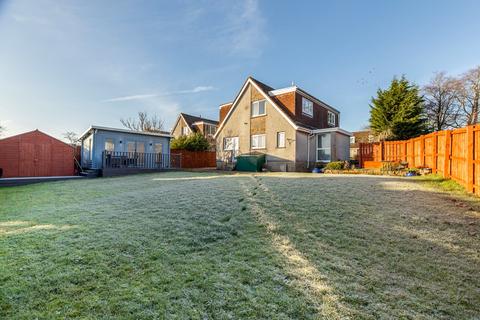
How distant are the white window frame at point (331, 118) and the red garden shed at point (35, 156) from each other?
21.9m

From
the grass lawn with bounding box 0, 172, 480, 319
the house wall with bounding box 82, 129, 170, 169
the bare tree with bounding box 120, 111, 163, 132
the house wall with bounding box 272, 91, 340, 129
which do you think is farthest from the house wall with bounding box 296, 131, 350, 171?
the bare tree with bounding box 120, 111, 163, 132

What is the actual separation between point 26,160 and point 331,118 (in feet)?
81.5

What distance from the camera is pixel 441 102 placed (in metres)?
27.0

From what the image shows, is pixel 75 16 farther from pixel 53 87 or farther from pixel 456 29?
pixel 456 29

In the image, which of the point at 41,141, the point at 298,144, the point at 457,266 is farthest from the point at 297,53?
the point at 41,141

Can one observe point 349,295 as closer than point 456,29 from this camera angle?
Yes

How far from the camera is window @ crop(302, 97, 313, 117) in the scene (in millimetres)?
18891

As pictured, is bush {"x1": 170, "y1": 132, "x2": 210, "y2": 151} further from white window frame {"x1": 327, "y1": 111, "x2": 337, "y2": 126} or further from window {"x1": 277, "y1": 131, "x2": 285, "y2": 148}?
white window frame {"x1": 327, "y1": 111, "x2": 337, "y2": 126}

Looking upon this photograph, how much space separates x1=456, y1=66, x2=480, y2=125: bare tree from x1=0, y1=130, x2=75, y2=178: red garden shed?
37.8 meters

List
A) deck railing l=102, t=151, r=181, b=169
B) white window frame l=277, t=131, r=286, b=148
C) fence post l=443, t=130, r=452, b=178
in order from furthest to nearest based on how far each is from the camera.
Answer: white window frame l=277, t=131, r=286, b=148 < deck railing l=102, t=151, r=181, b=169 < fence post l=443, t=130, r=452, b=178

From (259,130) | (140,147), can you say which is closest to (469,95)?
(259,130)

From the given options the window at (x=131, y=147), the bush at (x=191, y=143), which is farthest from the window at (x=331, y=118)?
the window at (x=131, y=147)

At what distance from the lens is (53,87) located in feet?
35.7

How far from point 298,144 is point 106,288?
15.4 m
